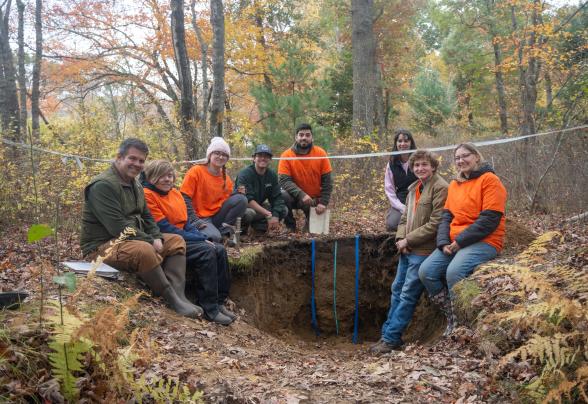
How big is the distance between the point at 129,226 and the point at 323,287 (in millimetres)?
3994

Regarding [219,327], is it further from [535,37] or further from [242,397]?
[535,37]

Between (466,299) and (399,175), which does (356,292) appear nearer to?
(399,175)

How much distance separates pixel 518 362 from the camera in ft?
11.3

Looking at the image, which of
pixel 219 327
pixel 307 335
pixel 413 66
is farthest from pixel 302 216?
pixel 413 66

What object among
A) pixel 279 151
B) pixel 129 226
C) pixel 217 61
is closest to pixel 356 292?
pixel 129 226

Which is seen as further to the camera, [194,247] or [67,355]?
[194,247]

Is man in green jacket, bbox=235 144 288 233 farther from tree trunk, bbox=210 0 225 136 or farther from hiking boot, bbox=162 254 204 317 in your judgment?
tree trunk, bbox=210 0 225 136

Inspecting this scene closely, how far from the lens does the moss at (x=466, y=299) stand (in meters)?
4.55

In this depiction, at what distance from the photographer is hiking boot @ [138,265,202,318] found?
16.9 feet

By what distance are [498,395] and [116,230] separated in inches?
149

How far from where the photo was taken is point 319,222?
796 centimetres

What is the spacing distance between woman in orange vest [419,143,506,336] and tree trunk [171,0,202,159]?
20.0 feet

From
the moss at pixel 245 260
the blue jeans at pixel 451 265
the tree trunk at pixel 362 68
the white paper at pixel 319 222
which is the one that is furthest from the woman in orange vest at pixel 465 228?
the tree trunk at pixel 362 68

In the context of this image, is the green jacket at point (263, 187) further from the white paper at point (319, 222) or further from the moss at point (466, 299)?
the moss at point (466, 299)
